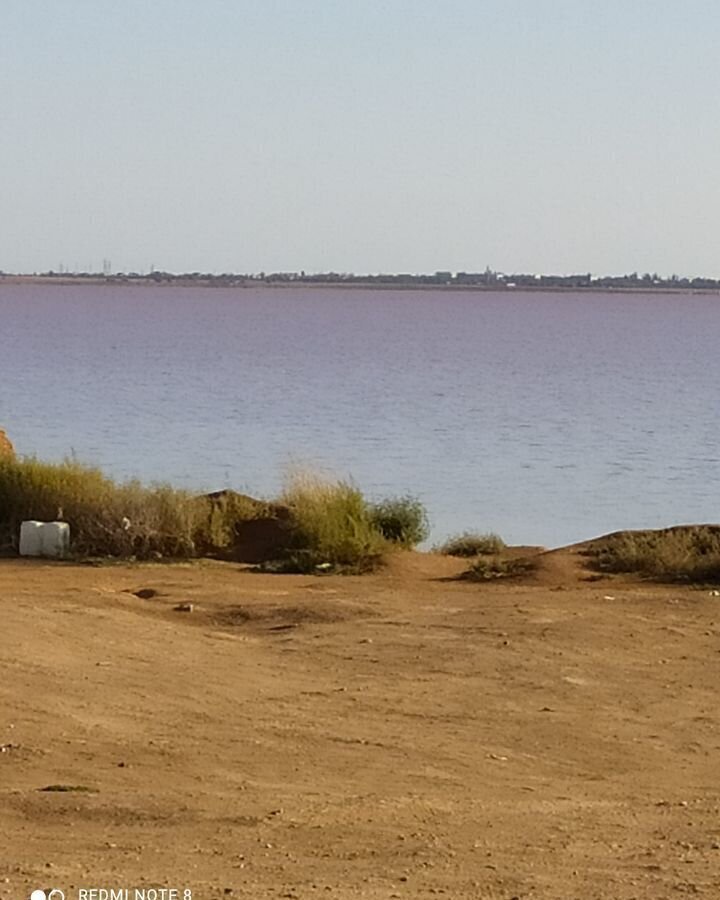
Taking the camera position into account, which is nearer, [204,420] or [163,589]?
[163,589]

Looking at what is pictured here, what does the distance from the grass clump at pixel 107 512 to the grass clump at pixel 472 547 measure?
102 inches

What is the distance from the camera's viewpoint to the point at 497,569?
17.5 meters

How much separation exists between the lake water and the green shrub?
3393 millimetres

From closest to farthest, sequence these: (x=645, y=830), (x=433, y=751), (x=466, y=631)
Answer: (x=645, y=830) → (x=433, y=751) → (x=466, y=631)

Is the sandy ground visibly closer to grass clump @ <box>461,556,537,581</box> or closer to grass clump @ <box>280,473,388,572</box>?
grass clump @ <box>461,556,537,581</box>

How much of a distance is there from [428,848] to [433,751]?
2.27 m

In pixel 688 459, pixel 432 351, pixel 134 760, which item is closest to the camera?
pixel 134 760

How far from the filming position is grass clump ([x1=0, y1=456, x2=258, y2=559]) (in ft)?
59.9

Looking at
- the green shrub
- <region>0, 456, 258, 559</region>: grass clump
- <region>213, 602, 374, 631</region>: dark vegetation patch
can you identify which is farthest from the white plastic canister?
<region>213, 602, 374, 631</region>: dark vegetation patch

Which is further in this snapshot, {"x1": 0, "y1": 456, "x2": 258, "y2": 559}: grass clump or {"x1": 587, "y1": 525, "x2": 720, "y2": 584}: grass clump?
{"x1": 0, "y1": 456, "x2": 258, "y2": 559}: grass clump

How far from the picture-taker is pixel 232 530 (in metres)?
19.1

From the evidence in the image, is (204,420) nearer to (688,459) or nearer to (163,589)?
(688,459)

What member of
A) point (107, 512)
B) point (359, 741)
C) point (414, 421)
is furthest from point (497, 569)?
point (414, 421)

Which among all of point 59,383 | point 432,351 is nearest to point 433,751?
point 59,383
